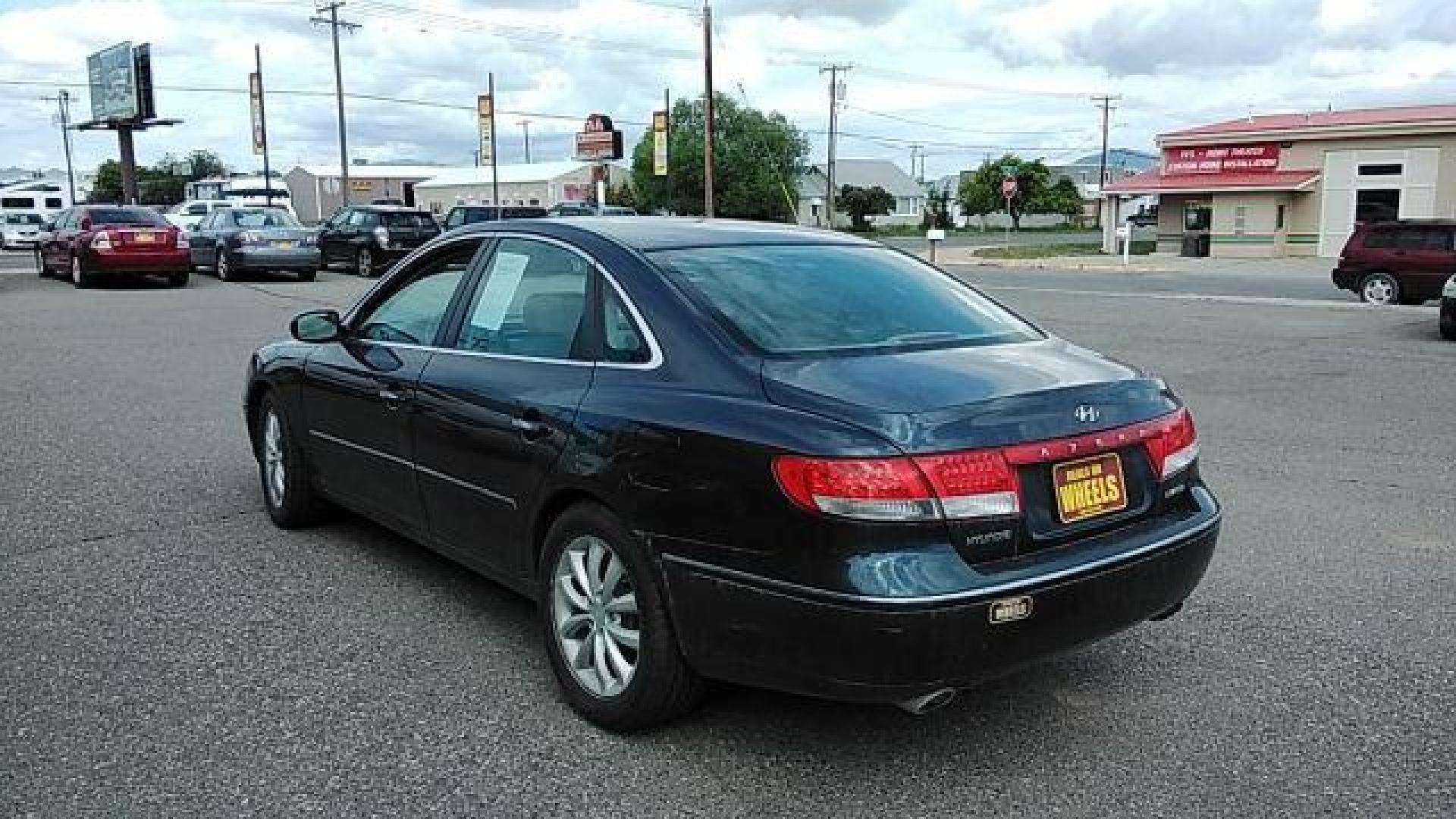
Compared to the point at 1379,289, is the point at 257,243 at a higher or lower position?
higher

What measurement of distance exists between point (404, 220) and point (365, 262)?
4.48ft

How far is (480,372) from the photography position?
4254 millimetres

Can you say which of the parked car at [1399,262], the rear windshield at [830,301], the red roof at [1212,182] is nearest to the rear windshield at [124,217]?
the rear windshield at [830,301]

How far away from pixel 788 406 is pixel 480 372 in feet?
4.78

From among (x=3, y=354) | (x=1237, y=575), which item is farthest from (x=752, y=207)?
(x=1237, y=575)

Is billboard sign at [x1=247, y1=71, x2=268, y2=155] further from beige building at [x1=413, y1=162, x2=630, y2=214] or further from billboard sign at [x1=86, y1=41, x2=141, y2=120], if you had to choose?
beige building at [x1=413, y1=162, x2=630, y2=214]

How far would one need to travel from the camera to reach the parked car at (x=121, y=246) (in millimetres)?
21797

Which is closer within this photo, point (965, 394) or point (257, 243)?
point (965, 394)

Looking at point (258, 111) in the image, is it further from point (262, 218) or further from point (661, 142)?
point (262, 218)

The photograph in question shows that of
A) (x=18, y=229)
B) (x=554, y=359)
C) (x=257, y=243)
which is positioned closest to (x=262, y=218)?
(x=257, y=243)

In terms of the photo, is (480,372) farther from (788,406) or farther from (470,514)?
(788,406)

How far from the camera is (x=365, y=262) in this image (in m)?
26.6

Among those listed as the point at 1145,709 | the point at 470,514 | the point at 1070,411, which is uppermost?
the point at 1070,411

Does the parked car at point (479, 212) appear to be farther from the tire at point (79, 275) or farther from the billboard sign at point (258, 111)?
the billboard sign at point (258, 111)
